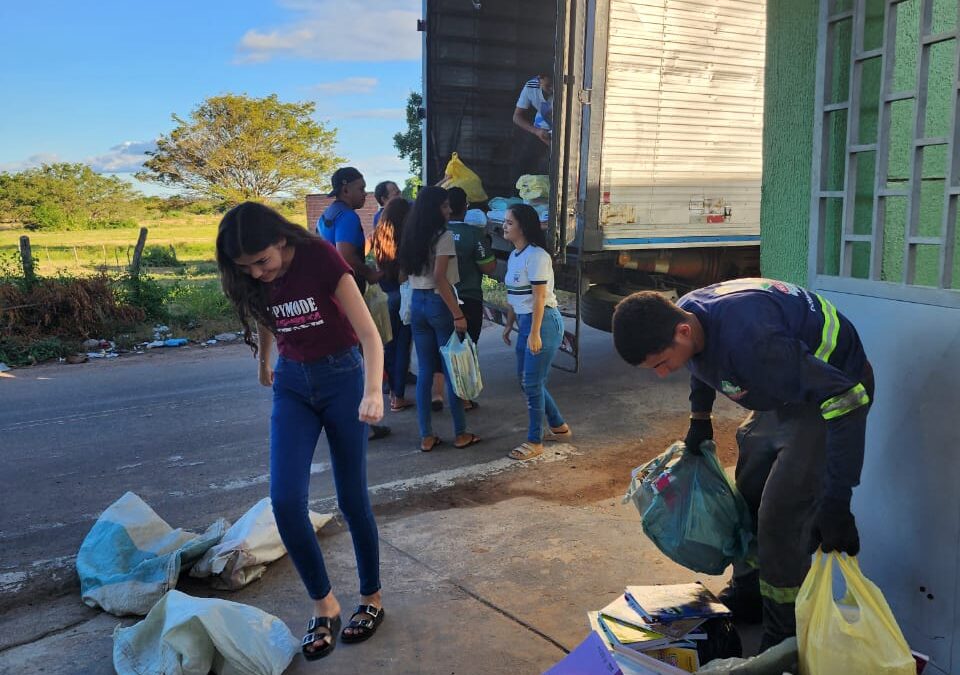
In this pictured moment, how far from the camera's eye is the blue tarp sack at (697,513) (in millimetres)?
2822

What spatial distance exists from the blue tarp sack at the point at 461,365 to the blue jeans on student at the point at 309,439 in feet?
7.12

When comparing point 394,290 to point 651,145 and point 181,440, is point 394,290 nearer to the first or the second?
point 181,440

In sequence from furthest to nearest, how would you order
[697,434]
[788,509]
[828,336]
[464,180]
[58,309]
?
[58,309] → [464,180] → [697,434] → [788,509] → [828,336]

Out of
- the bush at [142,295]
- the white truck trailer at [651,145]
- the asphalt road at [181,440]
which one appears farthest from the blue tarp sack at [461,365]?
the bush at [142,295]

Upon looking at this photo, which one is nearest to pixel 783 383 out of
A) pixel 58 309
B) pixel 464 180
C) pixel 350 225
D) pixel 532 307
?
pixel 532 307

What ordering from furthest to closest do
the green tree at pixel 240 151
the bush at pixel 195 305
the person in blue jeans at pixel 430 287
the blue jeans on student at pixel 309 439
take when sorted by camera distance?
the green tree at pixel 240 151
the bush at pixel 195 305
the person in blue jeans at pixel 430 287
the blue jeans on student at pixel 309 439

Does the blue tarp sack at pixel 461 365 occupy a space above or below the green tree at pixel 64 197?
below

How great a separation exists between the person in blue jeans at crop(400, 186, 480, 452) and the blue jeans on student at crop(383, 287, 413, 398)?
2.88 feet

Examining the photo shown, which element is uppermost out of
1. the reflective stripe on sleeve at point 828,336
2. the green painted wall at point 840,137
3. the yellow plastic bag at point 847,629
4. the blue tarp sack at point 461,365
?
the green painted wall at point 840,137

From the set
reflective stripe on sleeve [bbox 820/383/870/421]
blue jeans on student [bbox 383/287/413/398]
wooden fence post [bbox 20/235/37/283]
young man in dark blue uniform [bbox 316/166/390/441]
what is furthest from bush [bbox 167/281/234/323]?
reflective stripe on sleeve [bbox 820/383/870/421]

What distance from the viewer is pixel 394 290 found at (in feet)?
20.8

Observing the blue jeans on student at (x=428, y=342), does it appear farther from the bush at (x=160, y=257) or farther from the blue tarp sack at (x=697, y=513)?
the bush at (x=160, y=257)

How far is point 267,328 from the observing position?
3.07 meters

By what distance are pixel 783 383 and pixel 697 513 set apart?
2.41 feet
